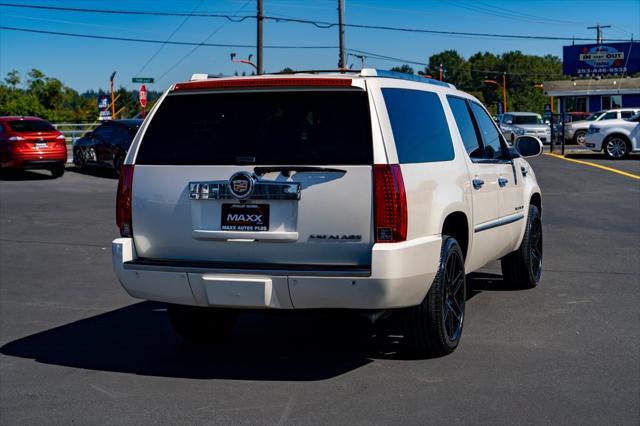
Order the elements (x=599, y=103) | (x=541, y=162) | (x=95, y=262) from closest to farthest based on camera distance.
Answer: (x=95, y=262)
(x=541, y=162)
(x=599, y=103)

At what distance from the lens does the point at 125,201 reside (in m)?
6.12

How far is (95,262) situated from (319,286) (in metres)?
6.36

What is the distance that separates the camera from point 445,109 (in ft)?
22.7

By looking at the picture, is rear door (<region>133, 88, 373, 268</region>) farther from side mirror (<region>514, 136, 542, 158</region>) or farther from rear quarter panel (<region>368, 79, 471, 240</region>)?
side mirror (<region>514, 136, 542, 158</region>)

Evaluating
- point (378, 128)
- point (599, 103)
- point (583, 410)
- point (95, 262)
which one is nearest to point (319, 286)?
point (378, 128)

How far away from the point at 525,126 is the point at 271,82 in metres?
40.6

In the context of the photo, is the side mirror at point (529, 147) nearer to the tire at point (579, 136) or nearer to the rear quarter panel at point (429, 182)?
the rear quarter panel at point (429, 182)

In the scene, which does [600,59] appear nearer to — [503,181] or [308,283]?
[503,181]

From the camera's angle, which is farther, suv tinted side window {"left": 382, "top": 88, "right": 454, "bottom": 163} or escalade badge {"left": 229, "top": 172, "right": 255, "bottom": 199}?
suv tinted side window {"left": 382, "top": 88, "right": 454, "bottom": 163}

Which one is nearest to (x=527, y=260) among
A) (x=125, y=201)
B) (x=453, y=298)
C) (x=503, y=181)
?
(x=503, y=181)

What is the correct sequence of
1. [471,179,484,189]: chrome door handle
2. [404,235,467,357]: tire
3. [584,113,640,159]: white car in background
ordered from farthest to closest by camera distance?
[584,113,640,159]: white car in background
[471,179,484,189]: chrome door handle
[404,235,467,357]: tire

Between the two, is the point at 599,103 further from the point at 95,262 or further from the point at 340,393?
the point at 340,393

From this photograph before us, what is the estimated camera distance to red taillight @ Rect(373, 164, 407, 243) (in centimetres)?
554

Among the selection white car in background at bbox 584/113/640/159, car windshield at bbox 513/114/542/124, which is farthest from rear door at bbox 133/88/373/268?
car windshield at bbox 513/114/542/124
